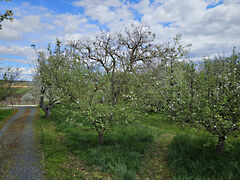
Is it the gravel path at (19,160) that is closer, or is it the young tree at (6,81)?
the gravel path at (19,160)

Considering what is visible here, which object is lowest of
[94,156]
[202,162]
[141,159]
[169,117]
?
[141,159]

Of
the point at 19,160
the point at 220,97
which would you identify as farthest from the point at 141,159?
the point at 19,160

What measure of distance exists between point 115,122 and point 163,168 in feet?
11.7

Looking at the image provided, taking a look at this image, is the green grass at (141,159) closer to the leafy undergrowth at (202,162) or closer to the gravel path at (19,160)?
the leafy undergrowth at (202,162)

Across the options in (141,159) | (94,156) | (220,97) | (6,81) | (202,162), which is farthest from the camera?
(6,81)

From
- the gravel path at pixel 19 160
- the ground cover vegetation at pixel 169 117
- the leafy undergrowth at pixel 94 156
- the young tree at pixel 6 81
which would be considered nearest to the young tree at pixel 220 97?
the ground cover vegetation at pixel 169 117

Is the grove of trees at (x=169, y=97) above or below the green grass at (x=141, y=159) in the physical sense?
above

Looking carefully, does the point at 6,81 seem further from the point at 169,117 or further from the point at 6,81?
the point at 169,117

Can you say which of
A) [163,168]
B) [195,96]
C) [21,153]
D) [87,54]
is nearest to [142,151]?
[163,168]

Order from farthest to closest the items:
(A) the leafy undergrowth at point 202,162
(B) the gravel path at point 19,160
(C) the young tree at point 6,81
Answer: (C) the young tree at point 6,81 < (B) the gravel path at point 19,160 < (A) the leafy undergrowth at point 202,162

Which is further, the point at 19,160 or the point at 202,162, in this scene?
the point at 19,160

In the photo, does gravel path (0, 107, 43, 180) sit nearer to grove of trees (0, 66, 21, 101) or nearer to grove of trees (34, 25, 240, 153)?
grove of trees (34, 25, 240, 153)

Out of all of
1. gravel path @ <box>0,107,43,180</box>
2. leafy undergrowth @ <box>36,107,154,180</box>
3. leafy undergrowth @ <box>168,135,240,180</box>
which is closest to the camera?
leafy undergrowth @ <box>168,135,240,180</box>

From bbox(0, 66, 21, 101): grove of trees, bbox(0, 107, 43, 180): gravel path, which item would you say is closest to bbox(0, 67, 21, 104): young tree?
bbox(0, 66, 21, 101): grove of trees
